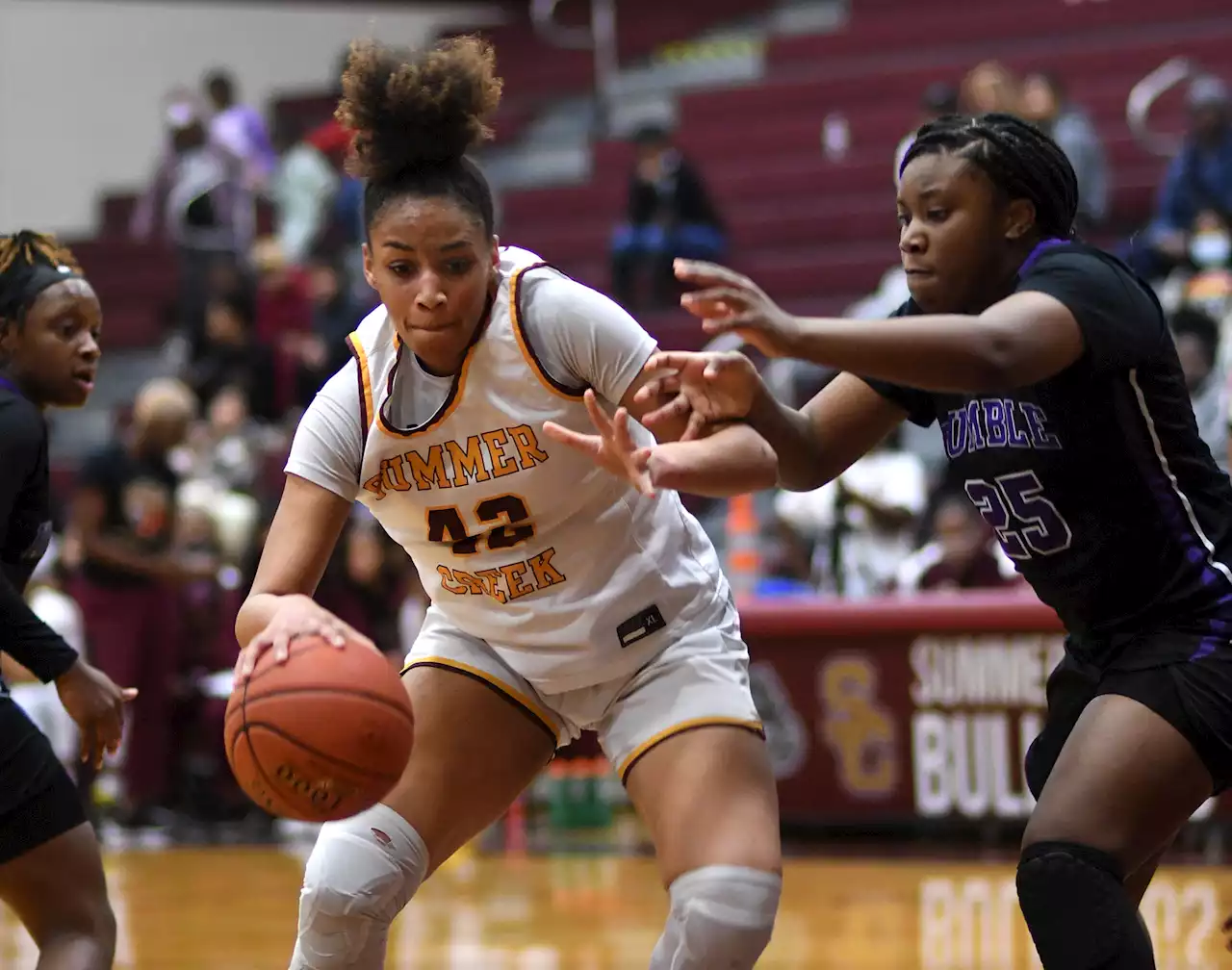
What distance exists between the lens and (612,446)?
122 inches

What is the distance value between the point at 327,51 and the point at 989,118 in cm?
1486

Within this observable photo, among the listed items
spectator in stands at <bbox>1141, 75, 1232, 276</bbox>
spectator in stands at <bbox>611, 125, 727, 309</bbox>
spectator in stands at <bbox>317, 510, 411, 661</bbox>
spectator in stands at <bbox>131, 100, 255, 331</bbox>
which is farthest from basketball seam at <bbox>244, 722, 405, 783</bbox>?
spectator in stands at <bbox>131, 100, 255, 331</bbox>

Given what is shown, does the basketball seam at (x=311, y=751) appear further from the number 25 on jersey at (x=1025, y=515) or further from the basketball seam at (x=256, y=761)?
the number 25 on jersey at (x=1025, y=515)

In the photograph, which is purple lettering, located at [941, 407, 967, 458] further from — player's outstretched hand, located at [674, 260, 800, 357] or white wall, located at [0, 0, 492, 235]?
white wall, located at [0, 0, 492, 235]

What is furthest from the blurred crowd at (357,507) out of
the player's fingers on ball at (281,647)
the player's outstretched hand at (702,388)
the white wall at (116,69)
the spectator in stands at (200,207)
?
the white wall at (116,69)

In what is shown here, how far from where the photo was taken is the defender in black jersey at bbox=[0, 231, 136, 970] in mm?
3611

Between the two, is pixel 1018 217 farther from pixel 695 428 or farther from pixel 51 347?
pixel 51 347

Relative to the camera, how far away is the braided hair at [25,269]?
3.89m

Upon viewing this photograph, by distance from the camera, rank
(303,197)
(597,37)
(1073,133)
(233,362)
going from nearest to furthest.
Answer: (1073,133) → (233,362) → (303,197) → (597,37)

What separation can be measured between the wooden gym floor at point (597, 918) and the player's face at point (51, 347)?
Result: 7.34ft

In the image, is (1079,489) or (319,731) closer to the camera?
(319,731)

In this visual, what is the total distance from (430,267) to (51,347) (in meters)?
1.02

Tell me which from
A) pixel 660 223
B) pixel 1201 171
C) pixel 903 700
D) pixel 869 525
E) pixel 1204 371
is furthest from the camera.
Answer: pixel 660 223

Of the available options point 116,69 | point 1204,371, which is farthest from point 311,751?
point 116,69
